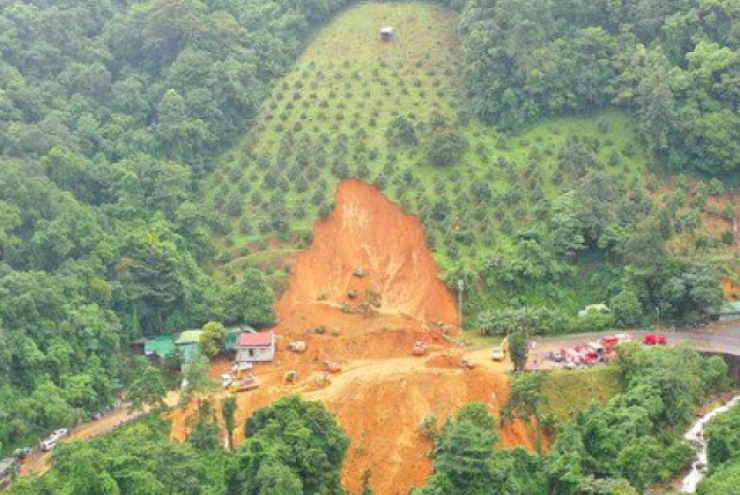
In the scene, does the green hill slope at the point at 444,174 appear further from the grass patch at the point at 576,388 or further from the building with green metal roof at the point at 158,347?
the building with green metal roof at the point at 158,347

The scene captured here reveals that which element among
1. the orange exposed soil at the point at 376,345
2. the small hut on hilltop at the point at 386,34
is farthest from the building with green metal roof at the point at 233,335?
the small hut on hilltop at the point at 386,34

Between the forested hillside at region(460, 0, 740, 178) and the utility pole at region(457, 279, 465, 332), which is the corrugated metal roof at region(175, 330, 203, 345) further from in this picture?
the forested hillside at region(460, 0, 740, 178)

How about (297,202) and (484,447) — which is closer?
(484,447)

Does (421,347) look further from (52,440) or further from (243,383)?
(52,440)

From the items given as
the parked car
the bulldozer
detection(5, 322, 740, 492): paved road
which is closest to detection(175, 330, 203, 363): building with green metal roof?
detection(5, 322, 740, 492): paved road

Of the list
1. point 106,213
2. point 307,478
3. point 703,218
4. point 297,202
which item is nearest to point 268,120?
point 297,202

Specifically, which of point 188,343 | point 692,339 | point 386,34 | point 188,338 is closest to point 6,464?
point 188,343

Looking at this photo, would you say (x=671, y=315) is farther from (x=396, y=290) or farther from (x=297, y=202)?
(x=297, y=202)
